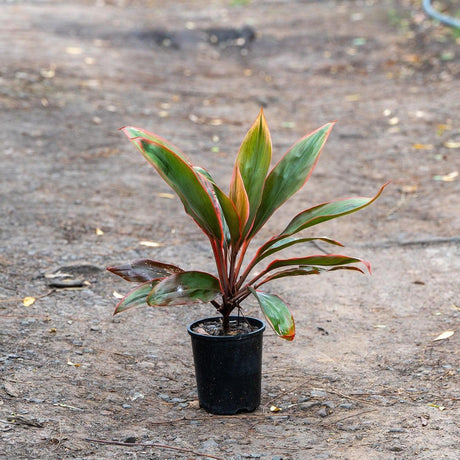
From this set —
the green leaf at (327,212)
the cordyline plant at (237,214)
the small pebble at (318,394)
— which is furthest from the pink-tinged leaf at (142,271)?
the small pebble at (318,394)

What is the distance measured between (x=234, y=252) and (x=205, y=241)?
1.93 metres

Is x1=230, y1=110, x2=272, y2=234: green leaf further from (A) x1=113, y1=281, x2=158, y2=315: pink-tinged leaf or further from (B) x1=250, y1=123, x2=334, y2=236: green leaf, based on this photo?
(A) x1=113, y1=281, x2=158, y2=315: pink-tinged leaf

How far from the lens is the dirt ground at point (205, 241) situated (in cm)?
240

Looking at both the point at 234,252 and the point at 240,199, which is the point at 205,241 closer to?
the point at 234,252

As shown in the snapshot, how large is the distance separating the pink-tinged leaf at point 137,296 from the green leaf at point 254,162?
1.33 ft

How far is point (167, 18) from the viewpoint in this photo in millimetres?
11250

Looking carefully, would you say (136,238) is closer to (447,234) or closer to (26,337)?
(26,337)

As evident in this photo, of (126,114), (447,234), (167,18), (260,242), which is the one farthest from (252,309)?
(167,18)

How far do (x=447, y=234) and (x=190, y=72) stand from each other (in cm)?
509

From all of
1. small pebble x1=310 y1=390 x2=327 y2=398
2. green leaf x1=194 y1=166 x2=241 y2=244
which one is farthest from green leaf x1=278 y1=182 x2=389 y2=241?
small pebble x1=310 y1=390 x2=327 y2=398

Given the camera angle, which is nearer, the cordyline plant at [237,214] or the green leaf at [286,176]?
the cordyline plant at [237,214]

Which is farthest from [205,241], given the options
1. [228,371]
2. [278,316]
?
[278,316]

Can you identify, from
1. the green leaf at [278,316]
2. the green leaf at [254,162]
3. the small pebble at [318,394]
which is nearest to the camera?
the green leaf at [278,316]

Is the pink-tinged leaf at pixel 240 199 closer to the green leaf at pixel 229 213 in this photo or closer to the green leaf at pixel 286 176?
the green leaf at pixel 229 213
